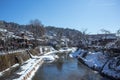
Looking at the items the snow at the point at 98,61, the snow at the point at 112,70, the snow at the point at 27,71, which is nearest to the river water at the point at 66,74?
the snow at the point at 27,71

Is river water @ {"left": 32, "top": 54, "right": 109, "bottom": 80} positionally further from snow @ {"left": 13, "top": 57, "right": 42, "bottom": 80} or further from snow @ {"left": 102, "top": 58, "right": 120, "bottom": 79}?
snow @ {"left": 102, "top": 58, "right": 120, "bottom": 79}

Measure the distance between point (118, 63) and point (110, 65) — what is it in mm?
1531

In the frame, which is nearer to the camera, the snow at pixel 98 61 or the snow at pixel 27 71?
the snow at pixel 27 71

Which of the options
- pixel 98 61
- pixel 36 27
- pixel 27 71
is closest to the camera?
pixel 27 71

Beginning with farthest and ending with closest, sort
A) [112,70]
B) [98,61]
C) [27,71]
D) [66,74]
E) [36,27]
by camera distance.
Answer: [36,27] < [98,61] < [66,74] < [112,70] < [27,71]

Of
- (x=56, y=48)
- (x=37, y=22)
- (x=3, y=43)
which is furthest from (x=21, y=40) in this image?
(x=56, y=48)

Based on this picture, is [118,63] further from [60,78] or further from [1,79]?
[1,79]

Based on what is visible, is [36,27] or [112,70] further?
[36,27]

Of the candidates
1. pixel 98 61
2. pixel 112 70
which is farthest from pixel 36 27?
pixel 112 70

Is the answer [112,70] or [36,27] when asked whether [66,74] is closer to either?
[112,70]

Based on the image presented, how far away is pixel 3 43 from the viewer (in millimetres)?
43219

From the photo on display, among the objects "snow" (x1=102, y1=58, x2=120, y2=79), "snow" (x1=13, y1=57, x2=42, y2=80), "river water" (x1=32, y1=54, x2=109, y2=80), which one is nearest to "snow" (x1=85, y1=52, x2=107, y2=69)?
"river water" (x1=32, y1=54, x2=109, y2=80)

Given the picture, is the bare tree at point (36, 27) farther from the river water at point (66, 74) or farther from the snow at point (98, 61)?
the river water at point (66, 74)

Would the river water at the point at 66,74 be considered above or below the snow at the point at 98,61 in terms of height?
below
